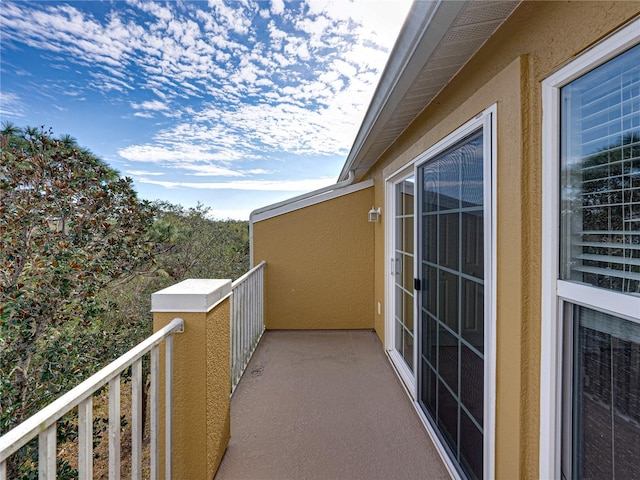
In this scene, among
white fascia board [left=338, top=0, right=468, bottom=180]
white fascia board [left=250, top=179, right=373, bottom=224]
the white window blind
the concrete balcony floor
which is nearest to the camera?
the white window blind

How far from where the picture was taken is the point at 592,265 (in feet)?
3.58

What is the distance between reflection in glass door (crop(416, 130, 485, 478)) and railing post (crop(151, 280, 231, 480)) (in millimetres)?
1513

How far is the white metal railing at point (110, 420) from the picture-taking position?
2.59 ft

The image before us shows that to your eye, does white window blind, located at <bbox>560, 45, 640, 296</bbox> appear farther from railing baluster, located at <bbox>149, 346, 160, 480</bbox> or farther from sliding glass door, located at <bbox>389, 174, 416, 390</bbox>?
sliding glass door, located at <bbox>389, 174, 416, 390</bbox>

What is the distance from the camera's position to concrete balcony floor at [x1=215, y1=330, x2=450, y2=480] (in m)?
2.14

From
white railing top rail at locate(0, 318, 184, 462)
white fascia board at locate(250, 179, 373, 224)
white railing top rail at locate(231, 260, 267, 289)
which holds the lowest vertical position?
white railing top rail at locate(0, 318, 184, 462)

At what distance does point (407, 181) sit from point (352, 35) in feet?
4.88

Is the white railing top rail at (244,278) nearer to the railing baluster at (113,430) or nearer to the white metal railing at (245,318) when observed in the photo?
the white metal railing at (245,318)

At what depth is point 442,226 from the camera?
2.27m

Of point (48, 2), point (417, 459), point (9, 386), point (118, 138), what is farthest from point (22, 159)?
point (417, 459)

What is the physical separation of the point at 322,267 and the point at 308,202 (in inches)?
42.6

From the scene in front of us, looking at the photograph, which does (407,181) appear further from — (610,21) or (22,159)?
(22,159)

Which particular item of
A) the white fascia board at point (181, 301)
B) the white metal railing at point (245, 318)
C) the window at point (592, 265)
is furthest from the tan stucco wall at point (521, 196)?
the white metal railing at point (245, 318)

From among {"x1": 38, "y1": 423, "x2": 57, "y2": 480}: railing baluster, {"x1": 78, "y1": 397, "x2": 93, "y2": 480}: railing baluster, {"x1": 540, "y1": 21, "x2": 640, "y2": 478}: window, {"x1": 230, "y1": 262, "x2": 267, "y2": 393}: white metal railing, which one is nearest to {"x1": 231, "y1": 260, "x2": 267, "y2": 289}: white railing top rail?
{"x1": 230, "y1": 262, "x2": 267, "y2": 393}: white metal railing
